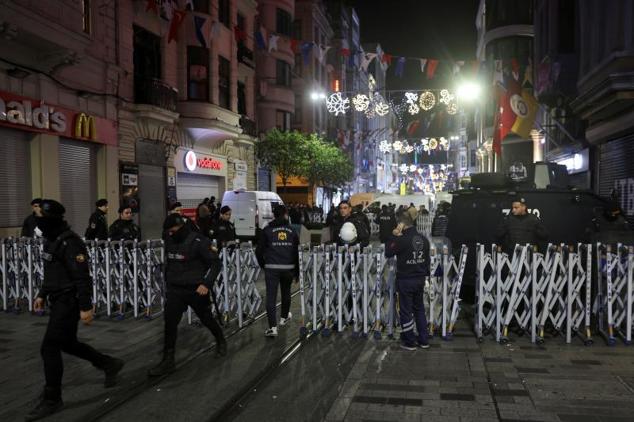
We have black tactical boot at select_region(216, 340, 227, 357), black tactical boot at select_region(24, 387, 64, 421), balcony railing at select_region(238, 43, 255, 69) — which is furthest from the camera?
balcony railing at select_region(238, 43, 255, 69)

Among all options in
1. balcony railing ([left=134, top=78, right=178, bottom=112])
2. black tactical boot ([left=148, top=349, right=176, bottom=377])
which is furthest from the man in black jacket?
balcony railing ([left=134, top=78, right=178, bottom=112])

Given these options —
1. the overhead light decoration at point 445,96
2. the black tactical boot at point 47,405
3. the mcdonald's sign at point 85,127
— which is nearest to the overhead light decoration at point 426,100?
the overhead light decoration at point 445,96

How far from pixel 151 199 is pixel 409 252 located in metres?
15.8

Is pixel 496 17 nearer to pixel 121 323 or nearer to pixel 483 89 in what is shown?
pixel 483 89

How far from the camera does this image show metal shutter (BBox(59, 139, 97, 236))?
51.9ft

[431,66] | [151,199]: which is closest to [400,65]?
[431,66]

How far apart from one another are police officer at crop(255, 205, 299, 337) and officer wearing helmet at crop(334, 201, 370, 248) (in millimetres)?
728

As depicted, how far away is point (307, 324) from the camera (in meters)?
7.53

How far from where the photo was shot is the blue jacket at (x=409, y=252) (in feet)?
21.2

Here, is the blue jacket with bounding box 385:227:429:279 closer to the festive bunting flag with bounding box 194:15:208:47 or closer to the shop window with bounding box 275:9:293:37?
the festive bunting flag with bounding box 194:15:208:47

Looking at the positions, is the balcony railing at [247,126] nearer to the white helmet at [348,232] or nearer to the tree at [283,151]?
the tree at [283,151]

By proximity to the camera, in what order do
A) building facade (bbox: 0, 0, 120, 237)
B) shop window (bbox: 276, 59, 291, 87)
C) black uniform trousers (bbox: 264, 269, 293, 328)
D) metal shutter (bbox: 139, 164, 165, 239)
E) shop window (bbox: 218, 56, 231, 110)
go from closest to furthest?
black uniform trousers (bbox: 264, 269, 293, 328)
building facade (bbox: 0, 0, 120, 237)
metal shutter (bbox: 139, 164, 165, 239)
shop window (bbox: 218, 56, 231, 110)
shop window (bbox: 276, 59, 291, 87)

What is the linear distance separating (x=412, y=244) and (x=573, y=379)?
2.18 meters

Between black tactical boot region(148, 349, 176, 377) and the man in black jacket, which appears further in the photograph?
the man in black jacket
